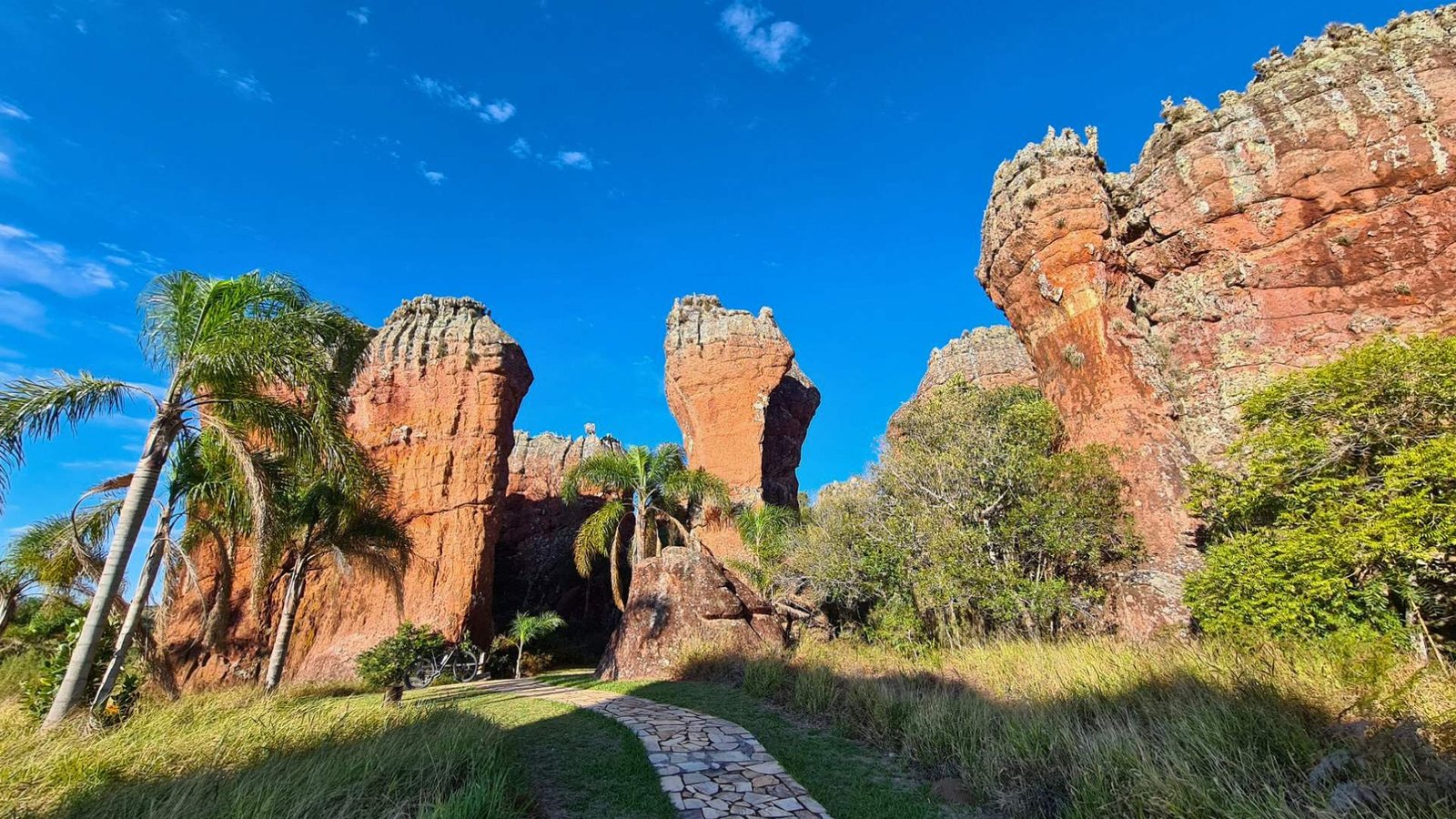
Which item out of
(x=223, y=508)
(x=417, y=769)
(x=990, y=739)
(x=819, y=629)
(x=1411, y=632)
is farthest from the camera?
(x=819, y=629)

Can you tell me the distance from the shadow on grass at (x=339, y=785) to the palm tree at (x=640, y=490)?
14.5 metres

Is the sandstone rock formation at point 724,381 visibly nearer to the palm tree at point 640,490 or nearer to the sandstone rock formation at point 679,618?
the palm tree at point 640,490

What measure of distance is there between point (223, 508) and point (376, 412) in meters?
13.8

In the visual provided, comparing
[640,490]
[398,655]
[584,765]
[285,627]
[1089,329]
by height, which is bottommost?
[584,765]

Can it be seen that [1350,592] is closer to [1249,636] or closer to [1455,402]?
[1249,636]

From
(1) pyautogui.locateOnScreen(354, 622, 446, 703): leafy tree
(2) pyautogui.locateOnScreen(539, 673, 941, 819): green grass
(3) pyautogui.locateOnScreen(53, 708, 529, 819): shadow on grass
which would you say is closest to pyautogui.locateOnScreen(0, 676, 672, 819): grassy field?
(3) pyautogui.locateOnScreen(53, 708, 529, 819): shadow on grass

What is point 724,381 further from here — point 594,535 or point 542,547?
point 542,547

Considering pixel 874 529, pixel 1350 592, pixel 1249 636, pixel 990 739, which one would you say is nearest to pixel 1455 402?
pixel 1350 592

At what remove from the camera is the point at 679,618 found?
54.0ft

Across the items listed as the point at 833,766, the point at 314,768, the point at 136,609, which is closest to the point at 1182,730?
the point at 833,766

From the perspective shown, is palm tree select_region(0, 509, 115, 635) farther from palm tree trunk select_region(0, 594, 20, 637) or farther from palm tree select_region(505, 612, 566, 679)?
palm tree select_region(505, 612, 566, 679)

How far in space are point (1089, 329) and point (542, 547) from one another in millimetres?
25538

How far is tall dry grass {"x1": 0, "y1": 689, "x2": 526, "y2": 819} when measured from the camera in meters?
4.61

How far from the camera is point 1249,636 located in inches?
369
